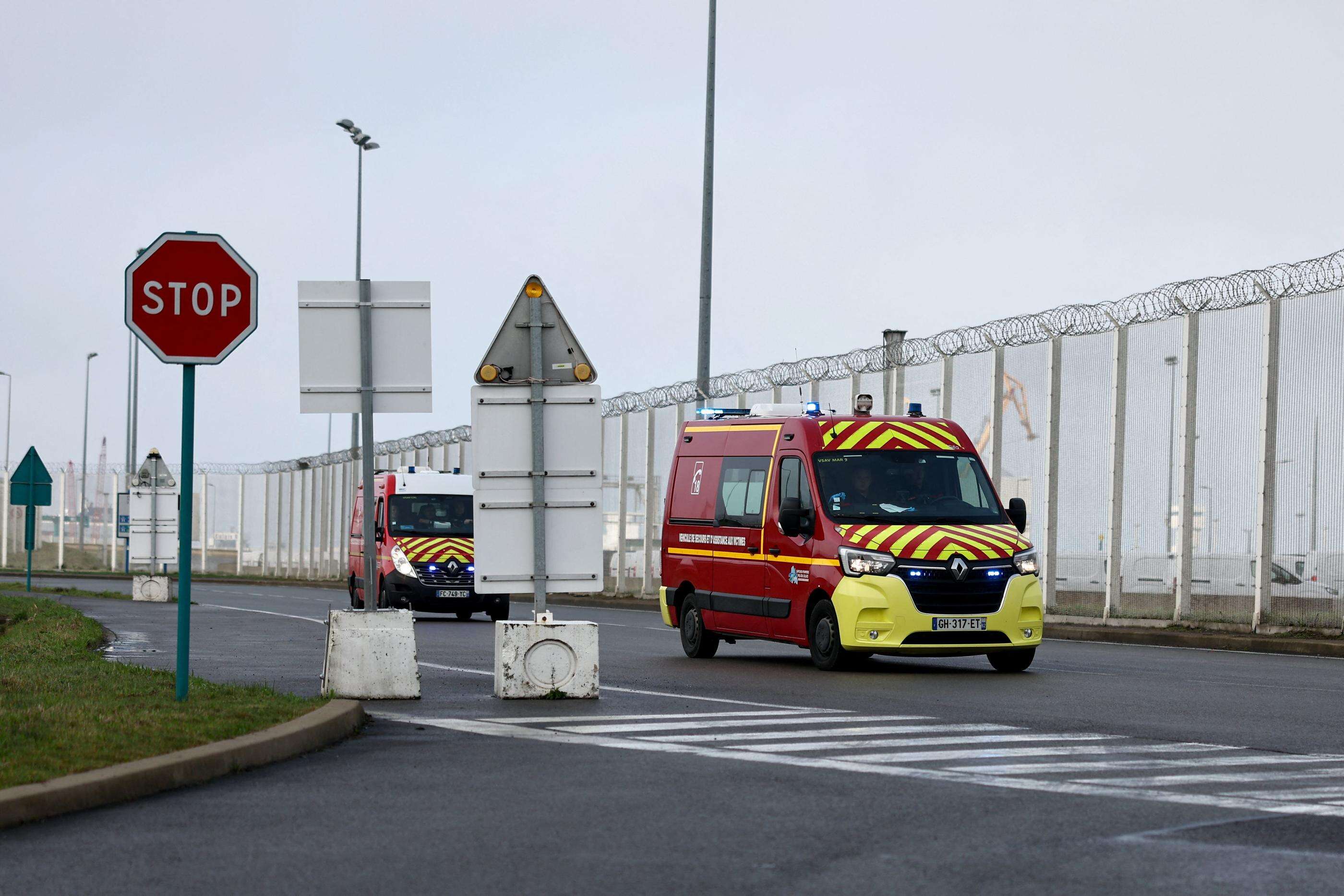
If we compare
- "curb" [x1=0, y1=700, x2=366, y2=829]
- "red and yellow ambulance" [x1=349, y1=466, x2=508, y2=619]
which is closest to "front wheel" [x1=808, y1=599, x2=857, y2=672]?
"curb" [x1=0, y1=700, x2=366, y2=829]

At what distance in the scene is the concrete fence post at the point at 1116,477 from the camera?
24750 mm

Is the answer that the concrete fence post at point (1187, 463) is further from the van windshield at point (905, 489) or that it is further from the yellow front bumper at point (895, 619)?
the yellow front bumper at point (895, 619)

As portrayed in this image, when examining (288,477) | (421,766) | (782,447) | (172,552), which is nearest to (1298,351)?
(782,447)

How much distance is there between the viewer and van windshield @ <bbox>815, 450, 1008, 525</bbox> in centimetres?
1722

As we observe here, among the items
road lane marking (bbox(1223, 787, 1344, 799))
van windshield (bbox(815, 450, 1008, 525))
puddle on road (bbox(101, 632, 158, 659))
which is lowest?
Answer: puddle on road (bbox(101, 632, 158, 659))

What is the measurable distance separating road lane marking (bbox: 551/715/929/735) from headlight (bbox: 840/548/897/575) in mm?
4380

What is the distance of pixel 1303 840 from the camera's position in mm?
7043

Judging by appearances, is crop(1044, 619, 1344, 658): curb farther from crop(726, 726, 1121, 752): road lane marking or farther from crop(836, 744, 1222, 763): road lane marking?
crop(836, 744, 1222, 763): road lane marking

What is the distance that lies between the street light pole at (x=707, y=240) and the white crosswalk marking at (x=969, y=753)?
75.6 feet

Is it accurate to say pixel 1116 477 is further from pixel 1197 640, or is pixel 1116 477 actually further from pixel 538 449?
pixel 538 449

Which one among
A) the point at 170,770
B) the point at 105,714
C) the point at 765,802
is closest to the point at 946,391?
the point at 105,714

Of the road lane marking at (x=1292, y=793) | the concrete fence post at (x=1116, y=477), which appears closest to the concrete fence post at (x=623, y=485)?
the concrete fence post at (x=1116, y=477)

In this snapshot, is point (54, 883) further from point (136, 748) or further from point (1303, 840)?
point (1303, 840)

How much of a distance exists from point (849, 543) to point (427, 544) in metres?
15.4
